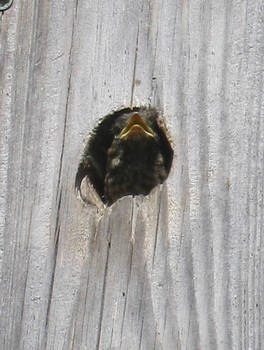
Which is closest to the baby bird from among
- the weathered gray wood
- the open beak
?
the open beak

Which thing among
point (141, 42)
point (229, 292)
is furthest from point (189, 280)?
point (141, 42)

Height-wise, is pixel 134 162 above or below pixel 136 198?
above

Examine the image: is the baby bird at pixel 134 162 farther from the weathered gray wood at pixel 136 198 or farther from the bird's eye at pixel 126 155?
the weathered gray wood at pixel 136 198

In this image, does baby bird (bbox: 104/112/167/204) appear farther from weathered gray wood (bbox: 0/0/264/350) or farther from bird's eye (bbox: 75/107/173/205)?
weathered gray wood (bbox: 0/0/264/350)

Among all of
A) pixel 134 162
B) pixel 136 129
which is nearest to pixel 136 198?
pixel 136 129

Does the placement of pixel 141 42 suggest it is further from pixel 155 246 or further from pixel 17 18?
pixel 155 246

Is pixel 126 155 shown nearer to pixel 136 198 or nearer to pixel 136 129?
pixel 136 129
